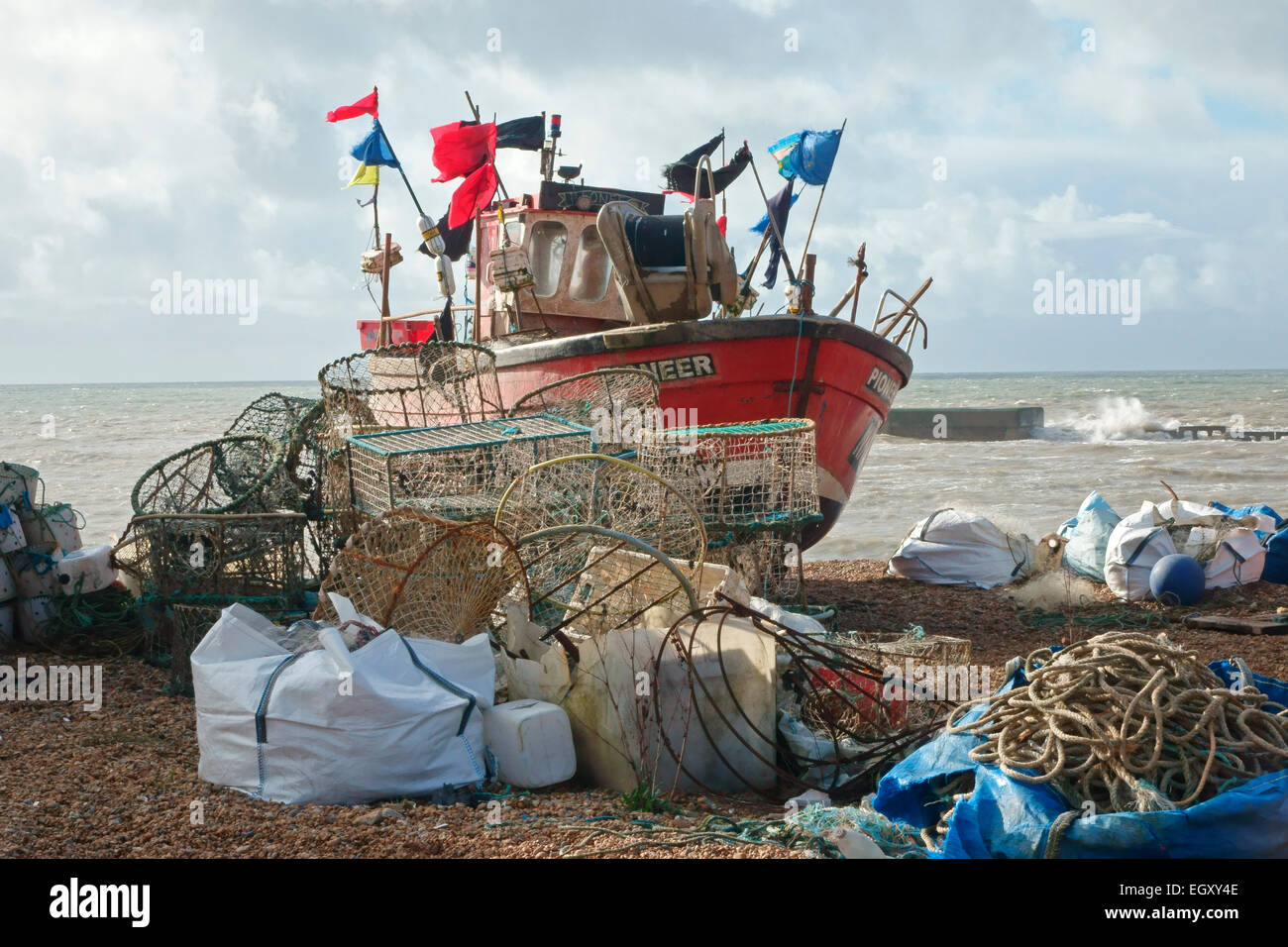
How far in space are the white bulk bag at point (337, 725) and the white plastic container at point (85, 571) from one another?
111 inches

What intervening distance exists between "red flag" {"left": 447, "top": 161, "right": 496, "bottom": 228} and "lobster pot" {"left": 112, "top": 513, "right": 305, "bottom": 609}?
19.1 feet

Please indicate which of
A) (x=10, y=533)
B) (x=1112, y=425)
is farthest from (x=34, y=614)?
(x=1112, y=425)

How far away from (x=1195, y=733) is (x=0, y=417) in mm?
50380

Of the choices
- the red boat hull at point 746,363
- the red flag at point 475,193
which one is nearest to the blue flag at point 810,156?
the red boat hull at point 746,363

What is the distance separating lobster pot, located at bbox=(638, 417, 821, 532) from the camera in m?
6.46

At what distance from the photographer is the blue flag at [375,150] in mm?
12328

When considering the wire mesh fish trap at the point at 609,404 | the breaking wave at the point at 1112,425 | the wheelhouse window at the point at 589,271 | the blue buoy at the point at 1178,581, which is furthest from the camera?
the breaking wave at the point at 1112,425

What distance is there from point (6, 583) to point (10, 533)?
0.28 m

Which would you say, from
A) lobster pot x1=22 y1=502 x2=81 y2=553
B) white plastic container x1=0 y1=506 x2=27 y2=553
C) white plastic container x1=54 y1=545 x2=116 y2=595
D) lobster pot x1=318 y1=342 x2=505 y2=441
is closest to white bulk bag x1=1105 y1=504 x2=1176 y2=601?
lobster pot x1=318 y1=342 x2=505 y2=441

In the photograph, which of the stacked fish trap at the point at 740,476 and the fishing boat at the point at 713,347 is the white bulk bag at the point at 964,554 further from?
the stacked fish trap at the point at 740,476

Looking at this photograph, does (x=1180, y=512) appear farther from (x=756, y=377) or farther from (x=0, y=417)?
(x=0, y=417)

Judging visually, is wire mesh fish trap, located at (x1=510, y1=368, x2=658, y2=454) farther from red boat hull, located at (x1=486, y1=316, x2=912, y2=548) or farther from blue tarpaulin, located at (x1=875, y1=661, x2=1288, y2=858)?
blue tarpaulin, located at (x1=875, y1=661, x2=1288, y2=858)

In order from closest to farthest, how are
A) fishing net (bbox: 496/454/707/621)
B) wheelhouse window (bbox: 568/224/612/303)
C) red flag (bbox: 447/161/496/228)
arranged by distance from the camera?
fishing net (bbox: 496/454/707/621) < red flag (bbox: 447/161/496/228) < wheelhouse window (bbox: 568/224/612/303)
